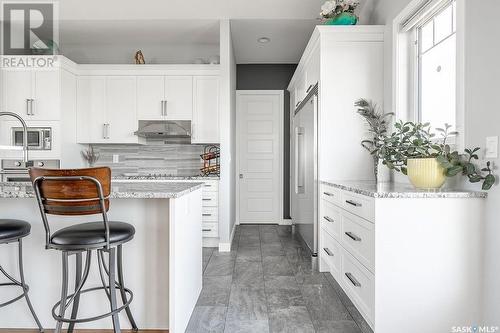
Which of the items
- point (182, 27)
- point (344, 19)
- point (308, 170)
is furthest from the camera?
point (182, 27)

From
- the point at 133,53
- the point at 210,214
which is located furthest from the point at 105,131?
the point at 210,214

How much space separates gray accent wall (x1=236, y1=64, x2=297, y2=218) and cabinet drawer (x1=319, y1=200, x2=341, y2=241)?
8.70 ft

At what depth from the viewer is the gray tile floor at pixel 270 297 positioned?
2086 mm

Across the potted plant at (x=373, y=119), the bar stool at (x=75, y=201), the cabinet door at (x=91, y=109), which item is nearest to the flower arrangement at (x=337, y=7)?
the potted plant at (x=373, y=119)

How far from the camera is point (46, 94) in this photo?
409 cm

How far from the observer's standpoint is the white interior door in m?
5.61

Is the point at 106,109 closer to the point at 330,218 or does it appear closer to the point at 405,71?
the point at 330,218

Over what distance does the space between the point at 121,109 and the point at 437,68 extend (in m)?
3.69

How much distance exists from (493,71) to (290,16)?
8.82ft

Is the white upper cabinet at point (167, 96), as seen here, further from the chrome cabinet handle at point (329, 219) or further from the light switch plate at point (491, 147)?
the light switch plate at point (491, 147)

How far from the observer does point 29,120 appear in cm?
407

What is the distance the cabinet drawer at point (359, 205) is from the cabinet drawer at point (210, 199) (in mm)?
2036

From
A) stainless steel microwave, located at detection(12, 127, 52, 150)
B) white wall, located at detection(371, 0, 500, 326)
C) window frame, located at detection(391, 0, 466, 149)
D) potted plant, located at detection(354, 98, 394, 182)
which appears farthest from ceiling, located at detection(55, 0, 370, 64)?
white wall, located at detection(371, 0, 500, 326)

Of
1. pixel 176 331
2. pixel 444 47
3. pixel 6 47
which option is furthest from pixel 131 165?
pixel 444 47
